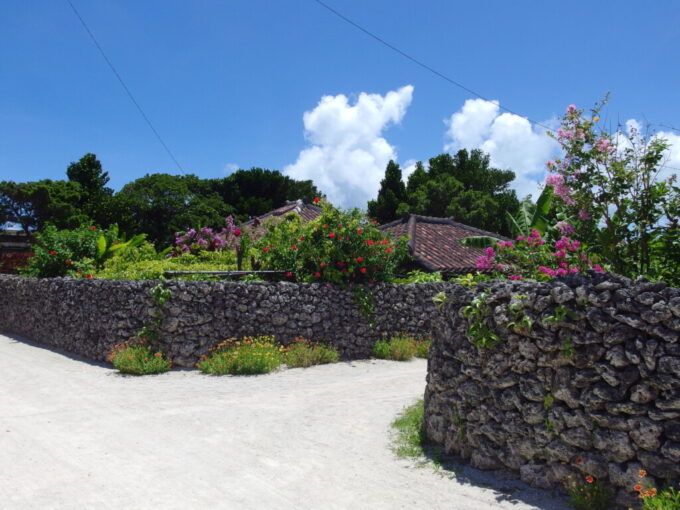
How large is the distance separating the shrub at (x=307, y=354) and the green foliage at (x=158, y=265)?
2804mm

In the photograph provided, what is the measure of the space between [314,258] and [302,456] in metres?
→ 7.16

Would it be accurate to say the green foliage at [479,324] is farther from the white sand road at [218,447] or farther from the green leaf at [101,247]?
the green leaf at [101,247]

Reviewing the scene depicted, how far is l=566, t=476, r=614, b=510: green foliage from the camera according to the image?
4.40 metres

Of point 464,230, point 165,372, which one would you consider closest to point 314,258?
point 165,372

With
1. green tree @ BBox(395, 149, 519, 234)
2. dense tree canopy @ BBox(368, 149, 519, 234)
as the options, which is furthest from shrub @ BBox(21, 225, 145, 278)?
green tree @ BBox(395, 149, 519, 234)

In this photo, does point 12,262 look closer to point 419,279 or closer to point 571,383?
point 419,279

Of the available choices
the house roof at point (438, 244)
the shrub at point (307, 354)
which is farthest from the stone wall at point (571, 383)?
the house roof at point (438, 244)

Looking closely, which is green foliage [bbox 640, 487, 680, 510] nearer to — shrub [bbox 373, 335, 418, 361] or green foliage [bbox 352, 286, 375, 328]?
shrub [bbox 373, 335, 418, 361]

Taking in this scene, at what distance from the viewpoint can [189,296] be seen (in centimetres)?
1103

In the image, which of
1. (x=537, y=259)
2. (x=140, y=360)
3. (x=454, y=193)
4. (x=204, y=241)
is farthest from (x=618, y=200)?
(x=454, y=193)

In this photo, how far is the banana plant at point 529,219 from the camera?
9.81 m

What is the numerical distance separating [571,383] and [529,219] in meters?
6.20

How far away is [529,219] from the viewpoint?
408 inches

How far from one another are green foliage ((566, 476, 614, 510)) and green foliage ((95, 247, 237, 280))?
9.33 m
